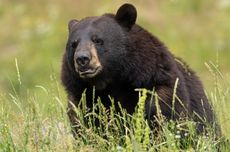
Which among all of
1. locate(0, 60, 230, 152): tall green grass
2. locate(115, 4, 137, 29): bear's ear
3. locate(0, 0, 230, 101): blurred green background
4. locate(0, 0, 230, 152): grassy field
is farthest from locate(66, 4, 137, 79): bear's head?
locate(0, 0, 230, 101): blurred green background

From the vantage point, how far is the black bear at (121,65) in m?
7.82

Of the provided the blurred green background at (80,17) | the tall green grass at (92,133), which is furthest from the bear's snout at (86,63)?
the blurred green background at (80,17)

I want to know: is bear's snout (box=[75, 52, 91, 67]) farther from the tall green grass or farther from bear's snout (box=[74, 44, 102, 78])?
the tall green grass

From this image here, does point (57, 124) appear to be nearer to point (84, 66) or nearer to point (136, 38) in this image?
point (84, 66)

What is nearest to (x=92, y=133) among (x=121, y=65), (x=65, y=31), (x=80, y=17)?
(x=121, y=65)

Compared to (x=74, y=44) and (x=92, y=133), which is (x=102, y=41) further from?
(x=92, y=133)

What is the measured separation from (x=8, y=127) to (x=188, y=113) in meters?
1.53

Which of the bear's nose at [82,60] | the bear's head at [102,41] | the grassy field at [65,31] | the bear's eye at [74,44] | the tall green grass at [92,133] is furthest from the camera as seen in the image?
the grassy field at [65,31]

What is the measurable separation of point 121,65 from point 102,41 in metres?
0.24

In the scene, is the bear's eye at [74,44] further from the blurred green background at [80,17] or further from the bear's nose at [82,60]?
the blurred green background at [80,17]

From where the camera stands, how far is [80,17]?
2162 cm

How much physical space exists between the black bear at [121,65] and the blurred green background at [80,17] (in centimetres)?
1091

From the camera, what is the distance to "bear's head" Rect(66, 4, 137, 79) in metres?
7.79

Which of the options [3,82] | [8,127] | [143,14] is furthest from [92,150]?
[143,14]
